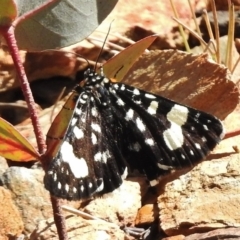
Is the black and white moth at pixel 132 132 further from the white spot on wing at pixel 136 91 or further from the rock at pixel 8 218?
the rock at pixel 8 218

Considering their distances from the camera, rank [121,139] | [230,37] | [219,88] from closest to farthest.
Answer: [121,139], [219,88], [230,37]

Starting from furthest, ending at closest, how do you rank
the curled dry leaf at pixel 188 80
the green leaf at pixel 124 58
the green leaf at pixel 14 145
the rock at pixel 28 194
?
1. the curled dry leaf at pixel 188 80
2. the rock at pixel 28 194
3. the green leaf at pixel 124 58
4. the green leaf at pixel 14 145

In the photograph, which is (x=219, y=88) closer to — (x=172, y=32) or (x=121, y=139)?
(x=121, y=139)

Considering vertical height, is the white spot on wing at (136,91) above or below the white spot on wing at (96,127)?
above

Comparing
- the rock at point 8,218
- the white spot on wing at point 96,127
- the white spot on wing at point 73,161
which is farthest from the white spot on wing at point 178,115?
the rock at point 8,218

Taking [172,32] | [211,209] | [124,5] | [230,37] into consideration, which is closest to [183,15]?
[172,32]

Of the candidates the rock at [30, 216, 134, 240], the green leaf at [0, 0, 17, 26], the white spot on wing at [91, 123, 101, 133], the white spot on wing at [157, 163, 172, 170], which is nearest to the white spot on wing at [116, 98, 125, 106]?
the white spot on wing at [91, 123, 101, 133]
